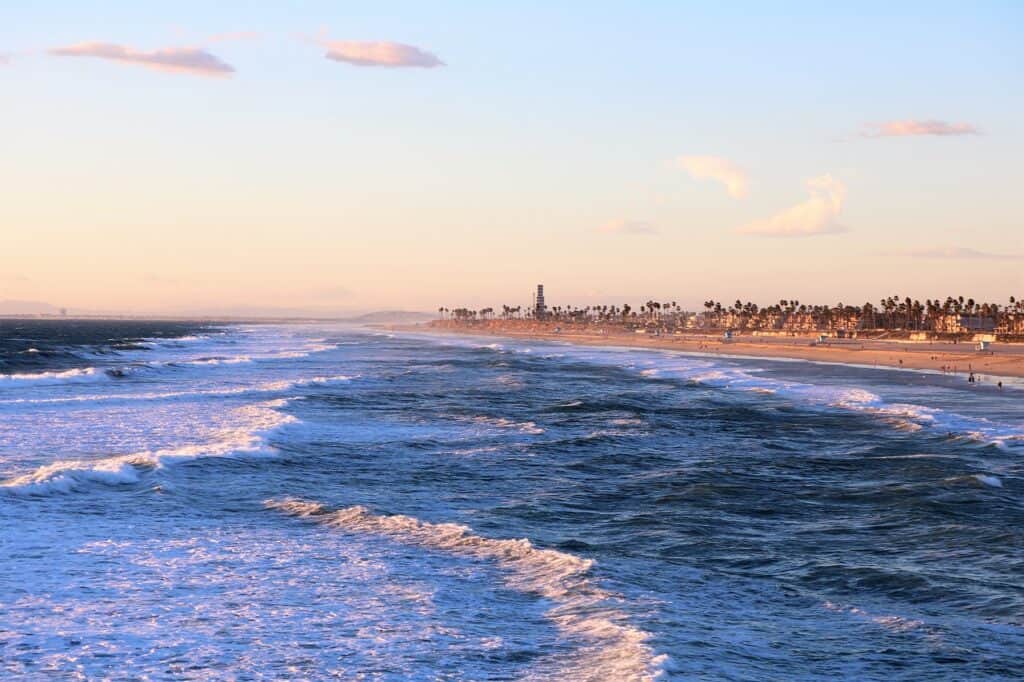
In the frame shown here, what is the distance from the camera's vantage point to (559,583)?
14680 mm

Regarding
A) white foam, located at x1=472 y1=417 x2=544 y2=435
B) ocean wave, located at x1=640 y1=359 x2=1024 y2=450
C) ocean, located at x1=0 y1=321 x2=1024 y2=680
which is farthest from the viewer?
white foam, located at x1=472 y1=417 x2=544 y2=435

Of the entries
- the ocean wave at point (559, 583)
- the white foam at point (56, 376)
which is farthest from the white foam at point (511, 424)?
the white foam at point (56, 376)

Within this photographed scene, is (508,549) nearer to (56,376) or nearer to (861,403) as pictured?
(861,403)

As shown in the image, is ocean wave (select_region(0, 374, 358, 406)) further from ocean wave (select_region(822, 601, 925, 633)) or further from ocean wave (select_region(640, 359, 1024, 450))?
ocean wave (select_region(822, 601, 925, 633))

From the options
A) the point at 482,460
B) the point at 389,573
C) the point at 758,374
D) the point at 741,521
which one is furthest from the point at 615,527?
the point at 758,374

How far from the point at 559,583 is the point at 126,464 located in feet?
46.6

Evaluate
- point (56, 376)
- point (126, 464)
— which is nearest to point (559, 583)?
point (126, 464)

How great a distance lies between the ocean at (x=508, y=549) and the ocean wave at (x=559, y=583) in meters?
0.05

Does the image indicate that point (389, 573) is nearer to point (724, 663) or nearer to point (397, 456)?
point (724, 663)

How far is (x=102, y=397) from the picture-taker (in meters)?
48.0

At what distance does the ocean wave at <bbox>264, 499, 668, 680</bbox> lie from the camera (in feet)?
37.0

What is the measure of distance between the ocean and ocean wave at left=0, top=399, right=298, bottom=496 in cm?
11

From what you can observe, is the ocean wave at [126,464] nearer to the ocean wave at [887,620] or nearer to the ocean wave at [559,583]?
the ocean wave at [559,583]

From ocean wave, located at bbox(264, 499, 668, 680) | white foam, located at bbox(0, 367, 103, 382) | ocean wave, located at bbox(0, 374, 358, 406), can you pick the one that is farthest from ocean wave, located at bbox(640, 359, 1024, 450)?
white foam, located at bbox(0, 367, 103, 382)
